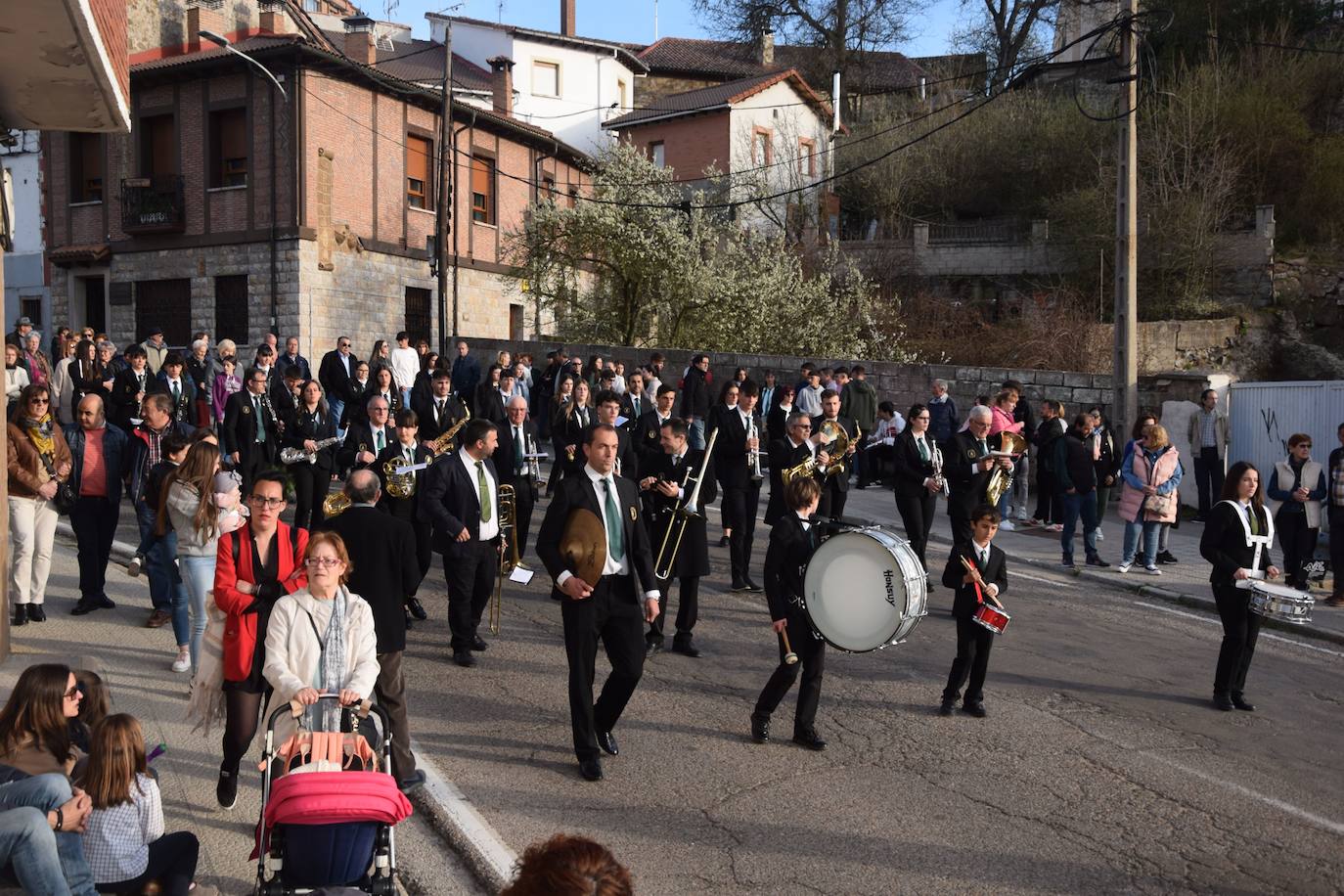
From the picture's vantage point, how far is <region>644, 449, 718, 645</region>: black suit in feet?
28.5

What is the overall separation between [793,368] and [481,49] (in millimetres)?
27956

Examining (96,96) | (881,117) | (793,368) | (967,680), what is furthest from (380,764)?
(881,117)

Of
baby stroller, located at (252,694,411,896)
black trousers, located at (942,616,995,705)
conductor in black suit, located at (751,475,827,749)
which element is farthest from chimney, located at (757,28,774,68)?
baby stroller, located at (252,694,411,896)

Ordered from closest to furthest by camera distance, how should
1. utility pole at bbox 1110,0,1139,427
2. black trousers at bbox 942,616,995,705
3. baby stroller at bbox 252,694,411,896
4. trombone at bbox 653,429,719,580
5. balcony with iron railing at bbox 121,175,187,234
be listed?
baby stroller at bbox 252,694,411,896 → black trousers at bbox 942,616,995,705 → trombone at bbox 653,429,719,580 → utility pole at bbox 1110,0,1139,427 → balcony with iron railing at bbox 121,175,187,234

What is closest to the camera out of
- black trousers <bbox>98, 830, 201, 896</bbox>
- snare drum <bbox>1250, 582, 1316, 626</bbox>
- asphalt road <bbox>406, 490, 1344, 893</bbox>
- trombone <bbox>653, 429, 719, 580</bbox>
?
black trousers <bbox>98, 830, 201, 896</bbox>

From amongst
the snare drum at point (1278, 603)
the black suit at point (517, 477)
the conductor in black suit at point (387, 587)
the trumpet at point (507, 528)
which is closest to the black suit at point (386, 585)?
the conductor in black suit at point (387, 587)

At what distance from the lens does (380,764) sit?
14.5ft

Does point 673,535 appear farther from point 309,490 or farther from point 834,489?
point 309,490

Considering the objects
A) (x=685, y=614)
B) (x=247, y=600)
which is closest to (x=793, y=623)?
(x=685, y=614)

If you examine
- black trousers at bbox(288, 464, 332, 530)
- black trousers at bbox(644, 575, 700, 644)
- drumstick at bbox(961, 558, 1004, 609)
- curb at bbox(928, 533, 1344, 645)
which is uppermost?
black trousers at bbox(288, 464, 332, 530)

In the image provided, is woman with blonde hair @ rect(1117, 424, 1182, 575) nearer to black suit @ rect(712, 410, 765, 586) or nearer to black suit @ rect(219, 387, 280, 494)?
black suit @ rect(712, 410, 765, 586)

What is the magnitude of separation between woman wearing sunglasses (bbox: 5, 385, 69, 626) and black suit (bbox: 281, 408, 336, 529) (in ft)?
8.47

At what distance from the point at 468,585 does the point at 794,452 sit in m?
→ 3.20

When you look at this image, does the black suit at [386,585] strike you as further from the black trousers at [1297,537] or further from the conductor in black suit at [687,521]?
the black trousers at [1297,537]
